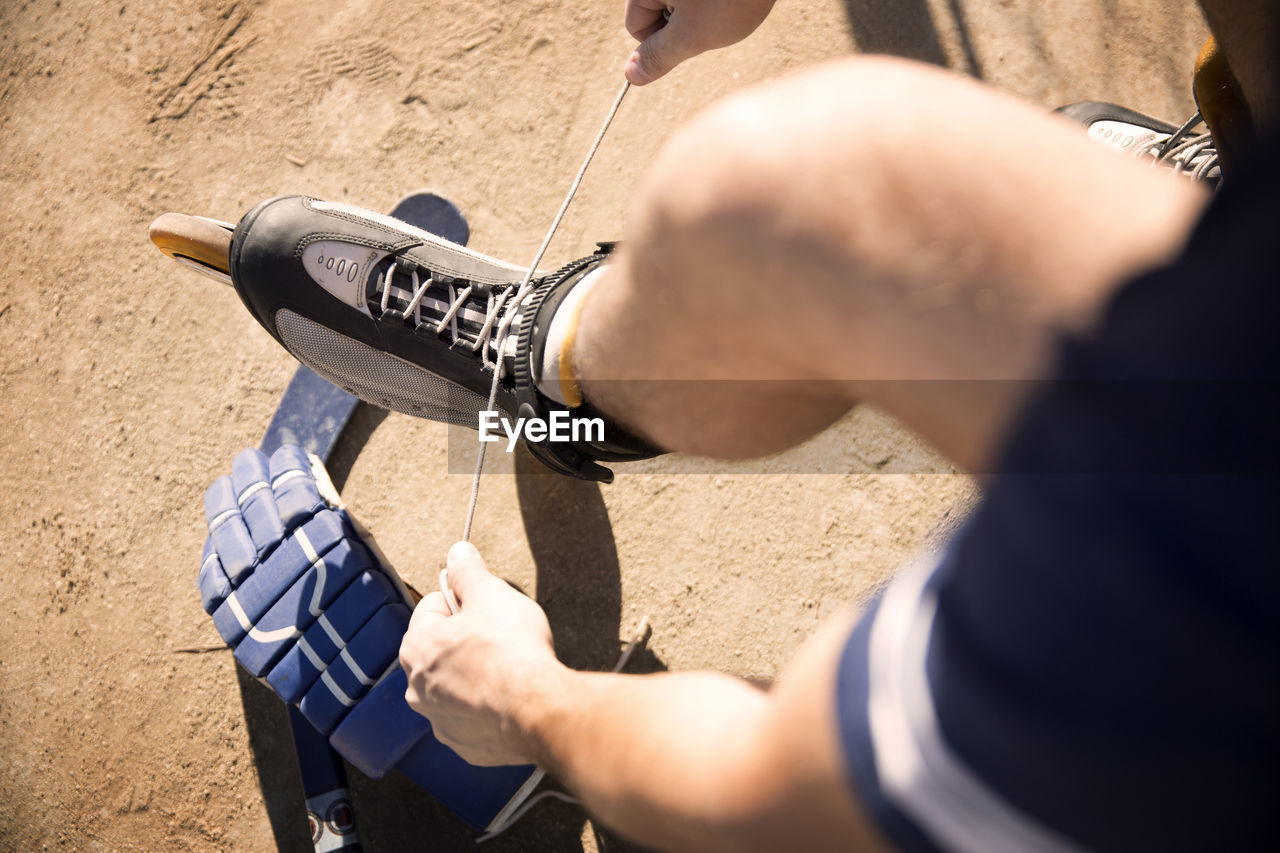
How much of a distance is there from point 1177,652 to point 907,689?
0.39 feet

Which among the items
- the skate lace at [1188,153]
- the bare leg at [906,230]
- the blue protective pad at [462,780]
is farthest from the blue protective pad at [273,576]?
the skate lace at [1188,153]

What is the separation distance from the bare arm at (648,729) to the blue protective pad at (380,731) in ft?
1.27

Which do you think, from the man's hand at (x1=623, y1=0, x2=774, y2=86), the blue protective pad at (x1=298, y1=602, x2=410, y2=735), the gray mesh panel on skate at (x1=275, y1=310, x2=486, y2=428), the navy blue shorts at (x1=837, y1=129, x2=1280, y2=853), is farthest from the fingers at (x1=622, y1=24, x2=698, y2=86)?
the blue protective pad at (x1=298, y1=602, x2=410, y2=735)

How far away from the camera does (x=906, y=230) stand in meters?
0.46

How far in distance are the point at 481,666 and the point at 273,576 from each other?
2.19 feet

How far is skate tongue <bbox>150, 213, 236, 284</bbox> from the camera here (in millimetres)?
1256

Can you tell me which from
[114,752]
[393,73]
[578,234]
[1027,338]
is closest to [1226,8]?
[1027,338]

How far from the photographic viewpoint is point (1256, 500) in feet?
1.12

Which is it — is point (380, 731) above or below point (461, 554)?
below

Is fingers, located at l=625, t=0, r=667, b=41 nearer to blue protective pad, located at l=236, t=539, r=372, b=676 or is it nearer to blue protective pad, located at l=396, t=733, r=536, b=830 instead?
blue protective pad, located at l=236, t=539, r=372, b=676

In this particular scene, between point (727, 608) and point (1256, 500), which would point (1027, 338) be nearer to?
point (1256, 500)

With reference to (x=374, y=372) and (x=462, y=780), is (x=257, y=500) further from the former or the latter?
(x=462, y=780)
